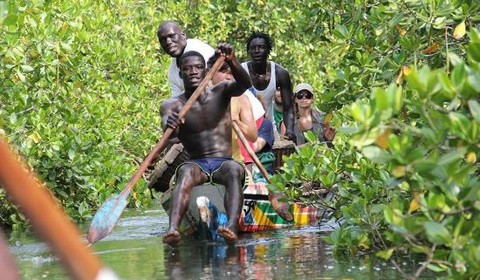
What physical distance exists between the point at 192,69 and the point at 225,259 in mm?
1637

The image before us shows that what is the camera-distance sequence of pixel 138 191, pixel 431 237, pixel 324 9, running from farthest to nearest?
pixel 138 191 < pixel 324 9 < pixel 431 237

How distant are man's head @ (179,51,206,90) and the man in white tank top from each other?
273 centimetres

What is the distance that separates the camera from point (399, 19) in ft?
19.8

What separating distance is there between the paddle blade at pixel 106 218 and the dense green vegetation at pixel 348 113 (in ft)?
4.05

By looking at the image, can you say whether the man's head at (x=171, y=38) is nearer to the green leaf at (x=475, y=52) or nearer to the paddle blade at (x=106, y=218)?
the paddle blade at (x=106, y=218)

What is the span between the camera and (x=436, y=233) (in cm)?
381

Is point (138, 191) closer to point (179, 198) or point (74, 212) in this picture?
point (74, 212)

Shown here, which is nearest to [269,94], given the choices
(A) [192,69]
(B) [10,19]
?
(A) [192,69]

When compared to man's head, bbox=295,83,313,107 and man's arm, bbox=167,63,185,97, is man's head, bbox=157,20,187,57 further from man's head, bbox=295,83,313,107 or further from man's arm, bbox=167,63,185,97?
man's head, bbox=295,83,313,107

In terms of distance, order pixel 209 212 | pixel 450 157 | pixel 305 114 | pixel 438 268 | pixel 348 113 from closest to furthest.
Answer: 1. pixel 450 157
2. pixel 438 268
3. pixel 348 113
4. pixel 209 212
5. pixel 305 114

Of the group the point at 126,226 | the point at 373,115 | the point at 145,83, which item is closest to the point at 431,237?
the point at 373,115

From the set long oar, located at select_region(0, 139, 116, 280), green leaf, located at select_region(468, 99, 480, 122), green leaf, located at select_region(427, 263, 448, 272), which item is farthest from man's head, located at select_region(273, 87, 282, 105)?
long oar, located at select_region(0, 139, 116, 280)

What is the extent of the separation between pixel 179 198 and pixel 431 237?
492 centimetres

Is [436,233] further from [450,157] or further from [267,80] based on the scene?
[267,80]
